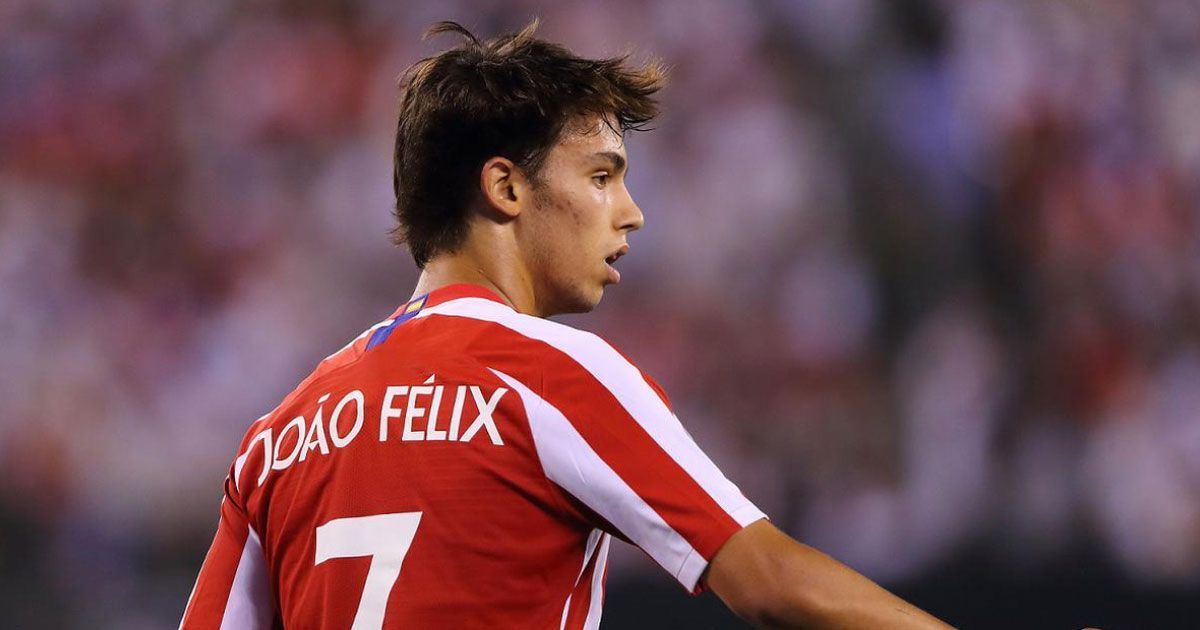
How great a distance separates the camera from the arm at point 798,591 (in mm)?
1703

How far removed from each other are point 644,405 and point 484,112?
681 millimetres

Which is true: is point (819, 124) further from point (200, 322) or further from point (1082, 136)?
point (200, 322)

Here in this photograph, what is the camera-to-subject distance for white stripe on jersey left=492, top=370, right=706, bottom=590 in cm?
182

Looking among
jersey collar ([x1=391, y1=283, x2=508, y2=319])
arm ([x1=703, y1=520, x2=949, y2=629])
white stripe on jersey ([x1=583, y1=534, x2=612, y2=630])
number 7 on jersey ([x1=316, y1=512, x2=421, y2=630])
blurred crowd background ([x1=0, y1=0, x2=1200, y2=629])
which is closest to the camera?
arm ([x1=703, y1=520, x2=949, y2=629])

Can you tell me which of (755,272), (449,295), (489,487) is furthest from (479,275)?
(755,272)

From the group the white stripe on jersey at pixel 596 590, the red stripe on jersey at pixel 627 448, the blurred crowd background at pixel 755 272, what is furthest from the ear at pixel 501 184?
the blurred crowd background at pixel 755 272

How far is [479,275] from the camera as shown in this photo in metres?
2.28

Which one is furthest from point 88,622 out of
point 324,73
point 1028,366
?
point 1028,366

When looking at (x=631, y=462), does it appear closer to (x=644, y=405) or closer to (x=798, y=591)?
(x=644, y=405)

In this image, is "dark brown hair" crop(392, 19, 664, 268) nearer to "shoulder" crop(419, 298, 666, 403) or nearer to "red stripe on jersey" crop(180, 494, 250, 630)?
"shoulder" crop(419, 298, 666, 403)

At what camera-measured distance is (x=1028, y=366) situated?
6.04 metres

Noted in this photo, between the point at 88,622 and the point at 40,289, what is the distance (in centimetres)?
165

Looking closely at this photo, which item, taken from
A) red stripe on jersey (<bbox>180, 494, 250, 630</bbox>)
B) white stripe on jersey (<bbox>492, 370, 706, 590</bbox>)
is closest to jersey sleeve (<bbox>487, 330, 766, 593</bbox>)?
white stripe on jersey (<bbox>492, 370, 706, 590</bbox>)

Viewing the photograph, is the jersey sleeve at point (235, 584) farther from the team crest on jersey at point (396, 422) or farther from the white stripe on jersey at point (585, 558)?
the white stripe on jersey at point (585, 558)
